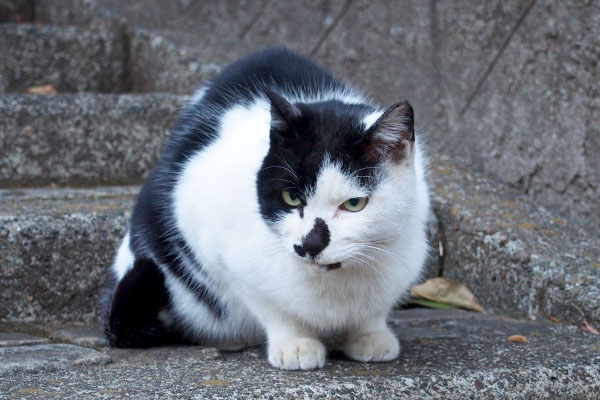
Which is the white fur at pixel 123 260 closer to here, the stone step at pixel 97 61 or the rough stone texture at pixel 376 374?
the rough stone texture at pixel 376 374

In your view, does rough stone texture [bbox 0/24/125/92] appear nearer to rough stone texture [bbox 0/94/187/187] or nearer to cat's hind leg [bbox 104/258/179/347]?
rough stone texture [bbox 0/94/187/187]

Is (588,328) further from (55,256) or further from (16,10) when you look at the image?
(16,10)

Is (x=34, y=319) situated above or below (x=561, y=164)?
below

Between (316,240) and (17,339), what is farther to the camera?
(17,339)

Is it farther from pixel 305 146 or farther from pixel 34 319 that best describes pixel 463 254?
pixel 34 319

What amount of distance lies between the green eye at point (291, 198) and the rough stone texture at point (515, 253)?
0.93 metres

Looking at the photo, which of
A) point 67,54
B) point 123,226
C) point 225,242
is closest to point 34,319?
point 123,226

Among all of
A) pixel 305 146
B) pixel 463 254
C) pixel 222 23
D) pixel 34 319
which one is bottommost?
pixel 34 319

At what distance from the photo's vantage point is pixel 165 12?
4.20m

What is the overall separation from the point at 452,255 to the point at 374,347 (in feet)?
2.42

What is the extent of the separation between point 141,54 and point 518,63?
5.93 feet

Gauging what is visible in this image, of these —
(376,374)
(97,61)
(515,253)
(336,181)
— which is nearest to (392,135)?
(336,181)

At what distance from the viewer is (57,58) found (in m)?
3.43

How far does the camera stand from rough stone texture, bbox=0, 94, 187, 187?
273 cm
